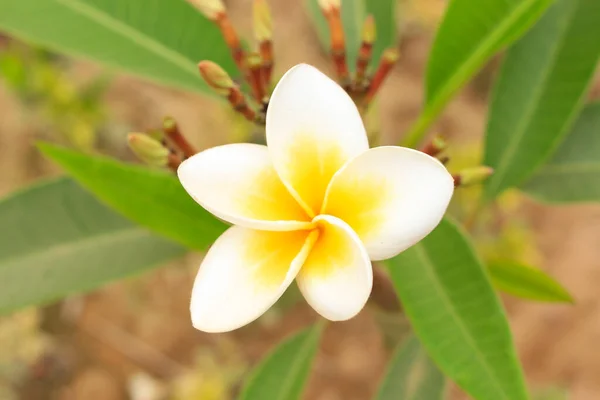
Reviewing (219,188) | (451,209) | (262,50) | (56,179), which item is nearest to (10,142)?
(56,179)

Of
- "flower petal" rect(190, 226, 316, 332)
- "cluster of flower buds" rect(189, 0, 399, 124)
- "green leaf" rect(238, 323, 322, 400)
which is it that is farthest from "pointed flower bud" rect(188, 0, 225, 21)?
"green leaf" rect(238, 323, 322, 400)

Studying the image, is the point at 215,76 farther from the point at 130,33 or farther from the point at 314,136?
the point at 130,33

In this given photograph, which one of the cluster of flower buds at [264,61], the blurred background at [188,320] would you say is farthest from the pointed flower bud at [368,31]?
the blurred background at [188,320]

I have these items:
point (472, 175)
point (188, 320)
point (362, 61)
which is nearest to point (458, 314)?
point (472, 175)

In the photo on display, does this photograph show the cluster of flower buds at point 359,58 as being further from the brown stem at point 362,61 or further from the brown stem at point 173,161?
the brown stem at point 173,161

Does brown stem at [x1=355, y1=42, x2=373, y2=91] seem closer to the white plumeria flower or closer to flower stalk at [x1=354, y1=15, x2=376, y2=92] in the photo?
flower stalk at [x1=354, y1=15, x2=376, y2=92]

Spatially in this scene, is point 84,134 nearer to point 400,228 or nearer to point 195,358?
point 195,358
